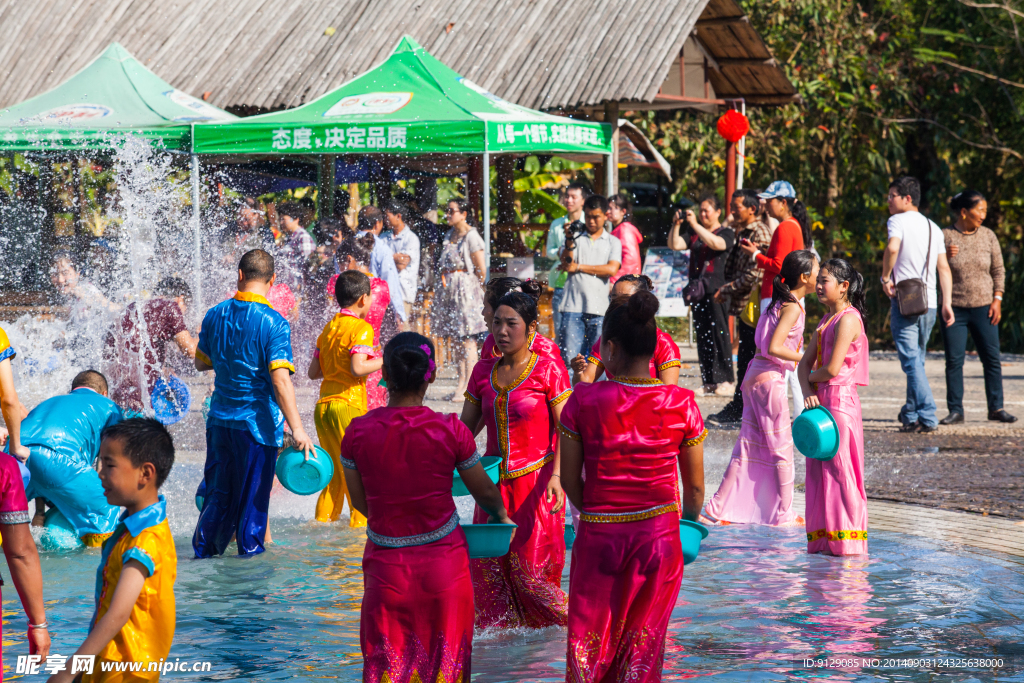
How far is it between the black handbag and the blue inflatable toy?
20.0 ft

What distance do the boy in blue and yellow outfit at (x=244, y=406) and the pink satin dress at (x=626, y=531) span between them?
2.75 metres

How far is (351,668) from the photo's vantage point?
15.5ft

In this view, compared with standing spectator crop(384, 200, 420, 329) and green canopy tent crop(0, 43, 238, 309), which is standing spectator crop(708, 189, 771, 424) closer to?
standing spectator crop(384, 200, 420, 329)

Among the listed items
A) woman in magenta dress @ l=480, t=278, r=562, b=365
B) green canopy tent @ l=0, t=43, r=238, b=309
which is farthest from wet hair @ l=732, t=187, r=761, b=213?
green canopy tent @ l=0, t=43, r=238, b=309

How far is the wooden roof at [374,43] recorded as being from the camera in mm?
14961

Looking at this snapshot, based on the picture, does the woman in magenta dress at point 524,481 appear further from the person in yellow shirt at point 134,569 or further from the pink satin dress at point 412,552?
the person in yellow shirt at point 134,569

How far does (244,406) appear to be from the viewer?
21.0 feet

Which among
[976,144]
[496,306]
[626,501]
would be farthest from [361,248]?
[976,144]

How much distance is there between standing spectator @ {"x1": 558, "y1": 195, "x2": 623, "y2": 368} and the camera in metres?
11.1

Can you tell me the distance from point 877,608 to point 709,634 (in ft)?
2.94

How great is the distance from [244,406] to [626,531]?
322 centimetres

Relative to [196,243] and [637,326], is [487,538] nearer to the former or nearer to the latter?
[637,326]

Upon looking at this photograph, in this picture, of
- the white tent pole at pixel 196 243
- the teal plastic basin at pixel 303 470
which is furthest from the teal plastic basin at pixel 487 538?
the white tent pole at pixel 196 243

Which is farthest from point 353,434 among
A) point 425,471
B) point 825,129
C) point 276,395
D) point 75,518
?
point 825,129
